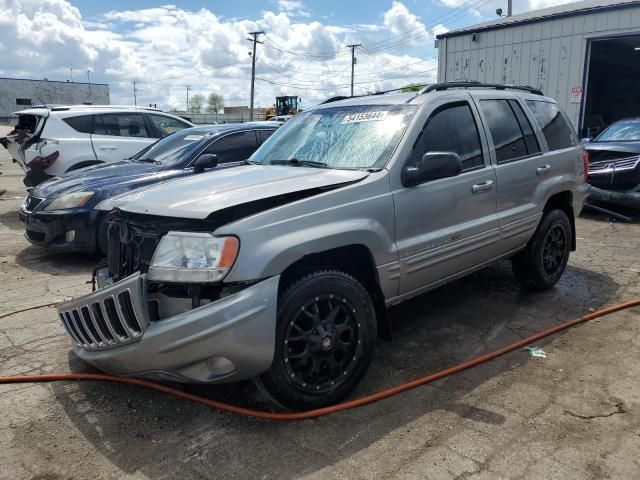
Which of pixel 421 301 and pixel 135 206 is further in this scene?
pixel 421 301

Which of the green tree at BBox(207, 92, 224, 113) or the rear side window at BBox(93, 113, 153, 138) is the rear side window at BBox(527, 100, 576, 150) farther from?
the green tree at BBox(207, 92, 224, 113)

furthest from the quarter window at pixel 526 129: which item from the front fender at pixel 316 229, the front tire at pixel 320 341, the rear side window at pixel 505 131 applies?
the front tire at pixel 320 341

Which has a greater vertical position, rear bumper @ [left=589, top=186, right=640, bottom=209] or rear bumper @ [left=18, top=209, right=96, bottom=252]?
rear bumper @ [left=589, top=186, right=640, bottom=209]

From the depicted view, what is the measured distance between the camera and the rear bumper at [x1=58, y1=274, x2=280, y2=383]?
253 cm

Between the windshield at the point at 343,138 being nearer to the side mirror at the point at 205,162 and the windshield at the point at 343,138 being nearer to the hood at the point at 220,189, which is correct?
the hood at the point at 220,189

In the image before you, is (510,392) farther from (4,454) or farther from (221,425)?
(4,454)

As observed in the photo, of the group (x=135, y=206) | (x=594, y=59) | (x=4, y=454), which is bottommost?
(x=4, y=454)

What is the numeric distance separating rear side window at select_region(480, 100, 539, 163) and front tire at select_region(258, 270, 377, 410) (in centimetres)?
198

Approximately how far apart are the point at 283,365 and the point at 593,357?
2287 mm

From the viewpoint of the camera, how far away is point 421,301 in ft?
15.8

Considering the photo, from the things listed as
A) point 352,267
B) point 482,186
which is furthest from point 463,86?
point 352,267

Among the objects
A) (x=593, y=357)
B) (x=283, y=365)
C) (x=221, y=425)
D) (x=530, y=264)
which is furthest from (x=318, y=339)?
(x=530, y=264)

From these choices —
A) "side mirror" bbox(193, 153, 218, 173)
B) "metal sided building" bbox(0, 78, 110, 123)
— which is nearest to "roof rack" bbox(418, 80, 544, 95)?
"side mirror" bbox(193, 153, 218, 173)

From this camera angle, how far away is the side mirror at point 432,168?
3.27m
